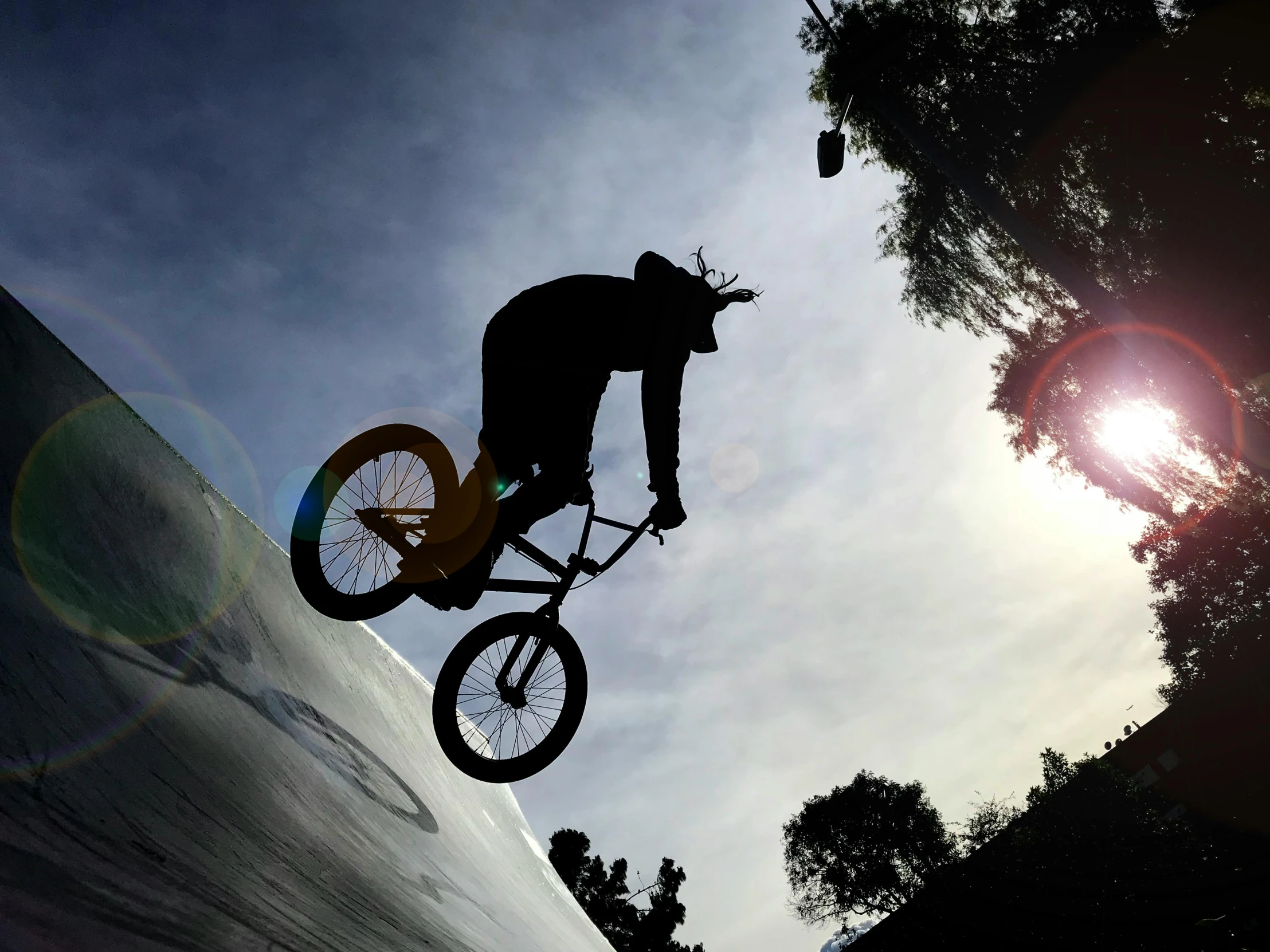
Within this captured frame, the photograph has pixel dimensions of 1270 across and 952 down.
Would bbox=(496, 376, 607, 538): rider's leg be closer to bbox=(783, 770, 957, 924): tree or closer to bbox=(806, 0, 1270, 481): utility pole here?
bbox=(806, 0, 1270, 481): utility pole

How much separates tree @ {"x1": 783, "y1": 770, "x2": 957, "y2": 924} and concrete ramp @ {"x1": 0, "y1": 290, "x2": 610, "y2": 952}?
27285 mm

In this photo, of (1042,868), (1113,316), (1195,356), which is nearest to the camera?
(1113,316)

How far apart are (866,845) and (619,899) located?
39.9 feet

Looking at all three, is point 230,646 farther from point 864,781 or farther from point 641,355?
point 864,781

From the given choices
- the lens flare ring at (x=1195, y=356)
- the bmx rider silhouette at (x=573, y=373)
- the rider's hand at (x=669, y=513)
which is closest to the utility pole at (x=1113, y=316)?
the lens flare ring at (x=1195, y=356)

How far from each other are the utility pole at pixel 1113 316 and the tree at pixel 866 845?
25.7m

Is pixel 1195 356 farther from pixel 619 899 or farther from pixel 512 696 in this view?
pixel 619 899

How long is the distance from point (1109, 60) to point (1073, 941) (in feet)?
57.4

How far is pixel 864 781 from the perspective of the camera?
30.2 metres

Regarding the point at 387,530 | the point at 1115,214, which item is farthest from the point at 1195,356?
the point at 387,530

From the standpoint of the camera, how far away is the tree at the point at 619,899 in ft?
101

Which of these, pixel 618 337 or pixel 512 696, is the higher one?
pixel 618 337

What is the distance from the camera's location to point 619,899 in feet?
105

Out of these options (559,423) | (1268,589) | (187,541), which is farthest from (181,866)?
(1268,589)
